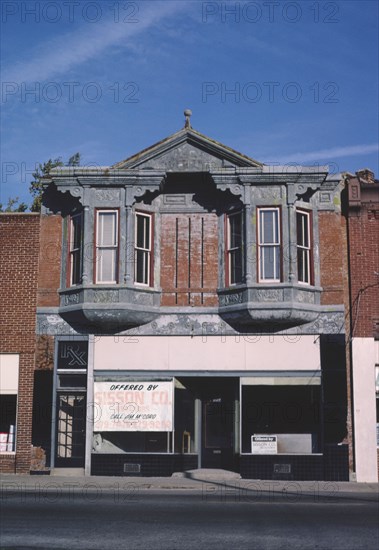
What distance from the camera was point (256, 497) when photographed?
17.6 metres

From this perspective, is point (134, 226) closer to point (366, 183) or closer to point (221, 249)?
point (221, 249)

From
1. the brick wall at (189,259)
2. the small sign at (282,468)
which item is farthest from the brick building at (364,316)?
the brick wall at (189,259)

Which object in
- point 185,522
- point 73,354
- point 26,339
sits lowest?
point 185,522

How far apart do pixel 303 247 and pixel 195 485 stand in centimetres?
775

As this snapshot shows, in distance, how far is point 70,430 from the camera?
23031 millimetres

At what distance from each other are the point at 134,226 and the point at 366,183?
7.23 metres

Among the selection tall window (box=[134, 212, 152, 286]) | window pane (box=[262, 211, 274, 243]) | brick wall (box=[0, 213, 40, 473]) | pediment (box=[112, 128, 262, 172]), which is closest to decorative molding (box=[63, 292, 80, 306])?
brick wall (box=[0, 213, 40, 473])

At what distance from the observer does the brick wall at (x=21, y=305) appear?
75.8 ft

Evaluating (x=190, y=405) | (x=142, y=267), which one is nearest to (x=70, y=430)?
(x=190, y=405)

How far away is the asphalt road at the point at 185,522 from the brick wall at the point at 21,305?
5534 millimetres

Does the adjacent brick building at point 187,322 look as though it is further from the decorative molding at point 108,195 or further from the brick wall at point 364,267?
the brick wall at point 364,267

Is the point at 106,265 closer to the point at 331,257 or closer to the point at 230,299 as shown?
the point at 230,299

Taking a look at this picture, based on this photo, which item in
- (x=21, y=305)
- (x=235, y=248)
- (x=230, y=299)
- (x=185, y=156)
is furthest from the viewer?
(x=21, y=305)

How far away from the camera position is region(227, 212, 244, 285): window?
23.2 meters
